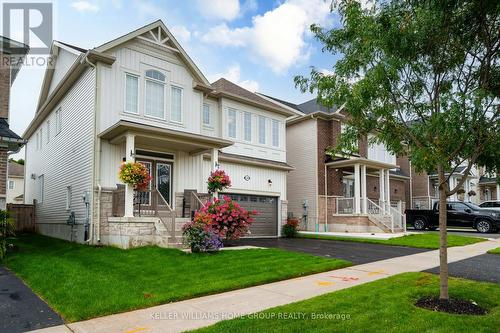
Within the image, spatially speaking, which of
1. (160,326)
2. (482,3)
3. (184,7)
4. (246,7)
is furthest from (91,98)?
(482,3)

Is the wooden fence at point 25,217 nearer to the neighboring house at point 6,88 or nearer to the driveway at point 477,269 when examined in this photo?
the neighboring house at point 6,88

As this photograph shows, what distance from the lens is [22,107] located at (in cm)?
2378

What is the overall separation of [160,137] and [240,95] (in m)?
6.66

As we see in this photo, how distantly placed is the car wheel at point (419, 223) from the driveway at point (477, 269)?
13294 millimetres

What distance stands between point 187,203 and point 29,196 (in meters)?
13.7

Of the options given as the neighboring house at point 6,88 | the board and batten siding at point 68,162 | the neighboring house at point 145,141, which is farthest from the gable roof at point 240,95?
the neighboring house at point 6,88

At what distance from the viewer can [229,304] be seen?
6.53m

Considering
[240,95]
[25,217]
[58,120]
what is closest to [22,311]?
[58,120]

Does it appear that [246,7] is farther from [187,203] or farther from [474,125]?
[474,125]

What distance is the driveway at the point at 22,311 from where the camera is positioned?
18.4ft

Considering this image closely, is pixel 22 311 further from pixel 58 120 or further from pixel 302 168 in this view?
pixel 302 168

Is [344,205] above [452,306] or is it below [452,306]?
above

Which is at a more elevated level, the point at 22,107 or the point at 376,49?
the point at 22,107

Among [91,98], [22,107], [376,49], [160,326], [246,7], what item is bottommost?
[160,326]
